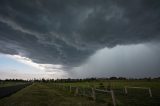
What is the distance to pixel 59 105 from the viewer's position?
14344 millimetres

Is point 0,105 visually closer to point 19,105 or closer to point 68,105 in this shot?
point 19,105

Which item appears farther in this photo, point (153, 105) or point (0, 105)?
point (153, 105)

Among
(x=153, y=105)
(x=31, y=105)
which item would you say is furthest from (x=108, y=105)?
(x=31, y=105)

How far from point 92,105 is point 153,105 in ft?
19.7

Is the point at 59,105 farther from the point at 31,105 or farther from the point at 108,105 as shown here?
the point at 108,105

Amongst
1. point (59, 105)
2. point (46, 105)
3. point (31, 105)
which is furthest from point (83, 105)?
point (31, 105)

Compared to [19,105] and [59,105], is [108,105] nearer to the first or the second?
[59,105]

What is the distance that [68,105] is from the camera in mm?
14438

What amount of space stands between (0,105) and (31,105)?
104 inches

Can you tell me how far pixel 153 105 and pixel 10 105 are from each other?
13.4m

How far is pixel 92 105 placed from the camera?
46.1 ft

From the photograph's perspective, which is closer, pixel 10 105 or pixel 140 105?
pixel 10 105

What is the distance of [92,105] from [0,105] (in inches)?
323

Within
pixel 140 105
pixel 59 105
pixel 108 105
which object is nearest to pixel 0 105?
pixel 59 105
